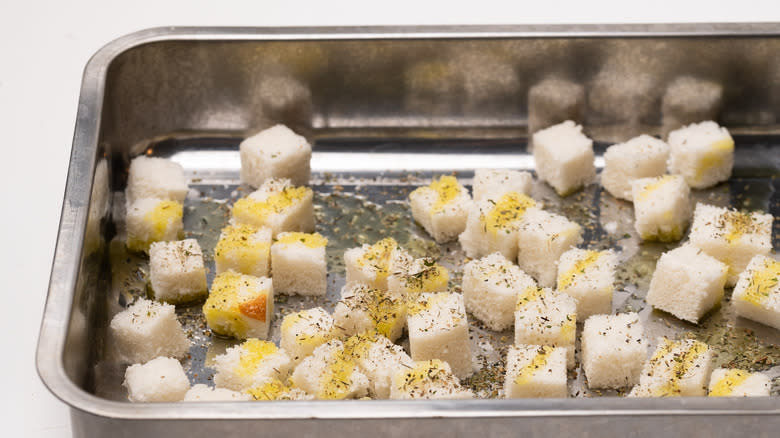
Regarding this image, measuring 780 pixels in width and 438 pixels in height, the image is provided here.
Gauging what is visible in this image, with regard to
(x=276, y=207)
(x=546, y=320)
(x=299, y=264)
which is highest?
(x=276, y=207)

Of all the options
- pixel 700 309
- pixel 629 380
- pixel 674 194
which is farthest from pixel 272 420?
pixel 674 194

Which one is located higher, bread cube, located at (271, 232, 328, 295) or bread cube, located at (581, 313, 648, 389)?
bread cube, located at (271, 232, 328, 295)

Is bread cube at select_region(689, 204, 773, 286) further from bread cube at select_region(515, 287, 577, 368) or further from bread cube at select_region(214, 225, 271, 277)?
bread cube at select_region(214, 225, 271, 277)

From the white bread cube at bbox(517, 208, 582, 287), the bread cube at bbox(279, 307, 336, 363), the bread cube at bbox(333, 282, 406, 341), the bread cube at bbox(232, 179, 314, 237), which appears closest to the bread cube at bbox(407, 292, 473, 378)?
the bread cube at bbox(333, 282, 406, 341)

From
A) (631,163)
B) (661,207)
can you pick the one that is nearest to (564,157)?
(631,163)

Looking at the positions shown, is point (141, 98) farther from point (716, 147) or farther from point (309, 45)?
point (716, 147)

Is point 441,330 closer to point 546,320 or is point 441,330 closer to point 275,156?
point 546,320

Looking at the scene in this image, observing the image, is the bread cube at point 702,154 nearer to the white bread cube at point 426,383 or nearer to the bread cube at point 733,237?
the bread cube at point 733,237

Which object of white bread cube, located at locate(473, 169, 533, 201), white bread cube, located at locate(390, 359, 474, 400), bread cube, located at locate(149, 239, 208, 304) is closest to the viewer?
white bread cube, located at locate(390, 359, 474, 400)

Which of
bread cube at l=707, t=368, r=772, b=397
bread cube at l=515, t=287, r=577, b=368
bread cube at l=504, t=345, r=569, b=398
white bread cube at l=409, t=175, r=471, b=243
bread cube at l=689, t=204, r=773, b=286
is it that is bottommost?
bread cube at l=707, t=368, r=772, b=397
